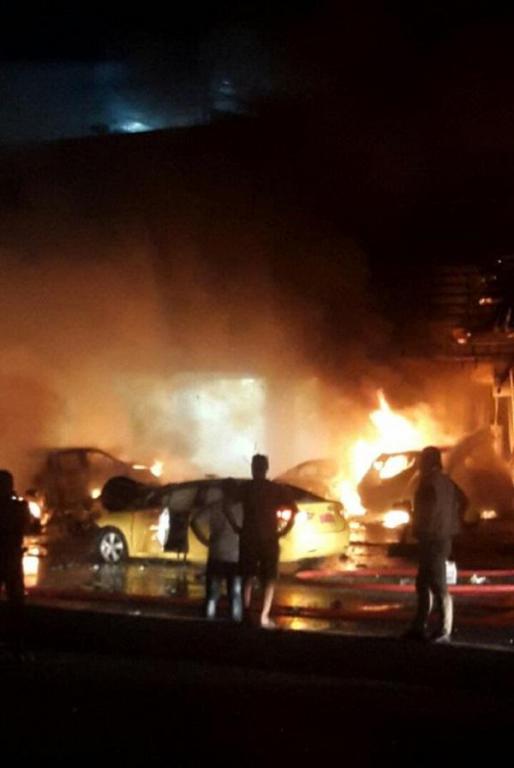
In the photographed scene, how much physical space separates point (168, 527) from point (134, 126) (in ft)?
64.9

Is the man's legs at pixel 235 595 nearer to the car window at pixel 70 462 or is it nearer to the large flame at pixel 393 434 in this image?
the car window at pixel 70 462

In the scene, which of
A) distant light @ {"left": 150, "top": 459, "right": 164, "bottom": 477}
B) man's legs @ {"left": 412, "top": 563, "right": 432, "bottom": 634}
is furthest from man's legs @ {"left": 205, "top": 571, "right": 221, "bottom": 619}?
distant light @ {"left": 150, "top": 459, "right": 164, "bottom": 477}

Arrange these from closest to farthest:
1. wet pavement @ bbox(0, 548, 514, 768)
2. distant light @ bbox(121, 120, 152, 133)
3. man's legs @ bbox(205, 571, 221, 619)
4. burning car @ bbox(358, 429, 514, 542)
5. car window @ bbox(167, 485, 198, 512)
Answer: wet pavement @ bbox(0, 548, 514, 768), man's legs @ bbox(205, 571, 221, 619), car window @ bbox(167, 485, 198, 512), burning car @ bbox(358, 429, 514, 542), distant light @ bbox(121, 120, 152, 133)

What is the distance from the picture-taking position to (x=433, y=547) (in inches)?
402

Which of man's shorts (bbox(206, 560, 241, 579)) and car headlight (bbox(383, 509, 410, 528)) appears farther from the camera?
car headlight (bbox(383, 509, 410, 528))

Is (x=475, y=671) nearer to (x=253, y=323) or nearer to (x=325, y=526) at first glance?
(x=325, y=526)

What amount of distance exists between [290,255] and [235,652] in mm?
18112

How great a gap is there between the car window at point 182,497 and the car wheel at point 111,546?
861 mm

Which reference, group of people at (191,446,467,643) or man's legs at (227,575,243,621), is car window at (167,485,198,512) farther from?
man's legs at (227,575,243,621)

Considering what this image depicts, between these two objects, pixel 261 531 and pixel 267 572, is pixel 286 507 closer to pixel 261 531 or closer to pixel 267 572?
pixel 261 531

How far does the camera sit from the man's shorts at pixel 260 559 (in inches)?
420

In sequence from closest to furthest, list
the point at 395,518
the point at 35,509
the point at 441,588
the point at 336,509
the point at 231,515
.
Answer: the point at 441,588 < the point at 231,515 < the point at 336,509 < the point at 395,518 < the point at 35,509

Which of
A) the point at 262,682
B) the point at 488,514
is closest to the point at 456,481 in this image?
the point at 488,514

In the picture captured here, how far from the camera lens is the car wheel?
51.6ft
